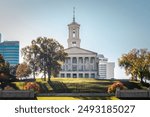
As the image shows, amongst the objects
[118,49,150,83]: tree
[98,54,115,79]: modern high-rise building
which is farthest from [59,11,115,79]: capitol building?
[118,49,150,83]: tree

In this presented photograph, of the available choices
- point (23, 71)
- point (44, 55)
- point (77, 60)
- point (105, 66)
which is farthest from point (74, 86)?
point (105, 66)

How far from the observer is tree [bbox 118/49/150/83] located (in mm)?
34688

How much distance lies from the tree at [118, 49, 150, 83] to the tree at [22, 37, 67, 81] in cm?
597

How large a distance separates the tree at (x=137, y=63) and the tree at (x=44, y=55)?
5.97m

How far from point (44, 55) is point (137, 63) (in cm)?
820

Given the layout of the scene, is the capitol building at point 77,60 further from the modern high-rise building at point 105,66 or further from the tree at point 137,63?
the tree at point 137,63

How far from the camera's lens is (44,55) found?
36.2 m

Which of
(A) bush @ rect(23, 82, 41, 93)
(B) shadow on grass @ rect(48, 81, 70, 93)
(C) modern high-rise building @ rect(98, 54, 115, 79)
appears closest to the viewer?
(A) bush @ rect(23, 82, 41, 93)

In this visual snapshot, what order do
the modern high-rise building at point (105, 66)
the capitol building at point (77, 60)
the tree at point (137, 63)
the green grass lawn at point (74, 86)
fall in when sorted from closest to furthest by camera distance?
the green grass lawn at point (74, 86), the tree at point (137, 63), the modern high-rise building at point (105, 66), the capitol building at point (77, 60)

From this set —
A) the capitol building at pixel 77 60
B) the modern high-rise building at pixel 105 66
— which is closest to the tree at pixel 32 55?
the modern high-rise building at pixel 105 66

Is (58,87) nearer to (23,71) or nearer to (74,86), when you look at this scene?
(74,86)

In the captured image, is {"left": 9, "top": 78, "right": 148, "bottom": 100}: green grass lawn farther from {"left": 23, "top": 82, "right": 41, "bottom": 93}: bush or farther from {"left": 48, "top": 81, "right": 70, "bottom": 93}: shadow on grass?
{"left": 23, "top": 82, "right": 41, "bottom": 93}: bush

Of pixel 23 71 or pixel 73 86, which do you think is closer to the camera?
Answer: pixel 73 86

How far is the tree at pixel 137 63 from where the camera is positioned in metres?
34.7
